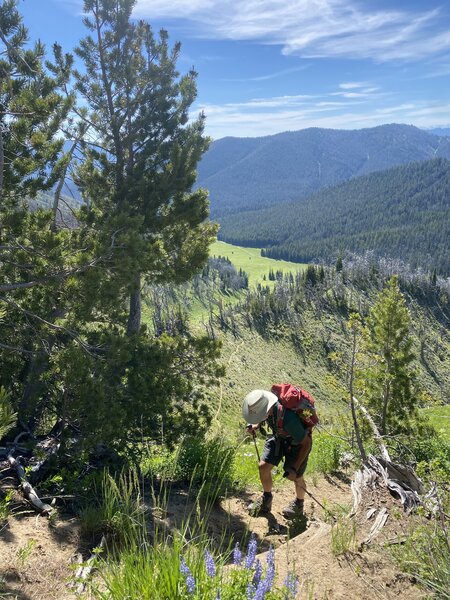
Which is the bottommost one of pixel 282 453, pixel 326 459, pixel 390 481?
pixel 326 459

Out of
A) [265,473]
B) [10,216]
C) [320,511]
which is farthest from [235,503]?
[10,216]

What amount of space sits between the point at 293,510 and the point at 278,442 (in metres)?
1.09

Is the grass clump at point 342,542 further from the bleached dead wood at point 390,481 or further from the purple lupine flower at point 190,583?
the purple lupine flower at point 190,583

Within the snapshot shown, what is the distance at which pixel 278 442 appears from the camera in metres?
7.52

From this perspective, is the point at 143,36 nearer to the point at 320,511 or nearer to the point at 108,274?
the point at 108,274

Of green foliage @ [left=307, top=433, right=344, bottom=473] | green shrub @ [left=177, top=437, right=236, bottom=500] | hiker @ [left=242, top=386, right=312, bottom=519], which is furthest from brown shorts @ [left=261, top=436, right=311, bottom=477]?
green foliage @ [left=307, top=433, right=344, bottom=473]

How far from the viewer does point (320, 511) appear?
311 inches

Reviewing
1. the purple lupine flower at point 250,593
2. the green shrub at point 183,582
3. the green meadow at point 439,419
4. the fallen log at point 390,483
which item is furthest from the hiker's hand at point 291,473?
the green meadow at point 439,419

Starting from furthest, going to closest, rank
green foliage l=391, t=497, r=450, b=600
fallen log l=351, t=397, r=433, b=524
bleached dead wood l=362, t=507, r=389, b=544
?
fallen log l=351, t=397, r=433, b=524, bleached dead wood l=362, t=507, r=389, b=544, green foliage l=391, t=497, r=450, b=600

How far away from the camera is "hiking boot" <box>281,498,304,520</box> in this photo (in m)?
7.23

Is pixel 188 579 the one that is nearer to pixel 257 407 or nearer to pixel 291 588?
pixel 291 588

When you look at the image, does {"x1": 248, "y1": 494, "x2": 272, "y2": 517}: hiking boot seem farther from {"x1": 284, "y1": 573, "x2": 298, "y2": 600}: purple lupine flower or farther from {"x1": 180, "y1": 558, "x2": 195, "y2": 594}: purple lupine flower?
{"x1": 180, "y1": 558, "x2": 195, "y2": 594}: purple lupine flower

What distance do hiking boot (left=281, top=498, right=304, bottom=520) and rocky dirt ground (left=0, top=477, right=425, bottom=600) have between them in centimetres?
45

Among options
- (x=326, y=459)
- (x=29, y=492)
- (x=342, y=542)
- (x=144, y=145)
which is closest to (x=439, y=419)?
(x=326, y=459)
